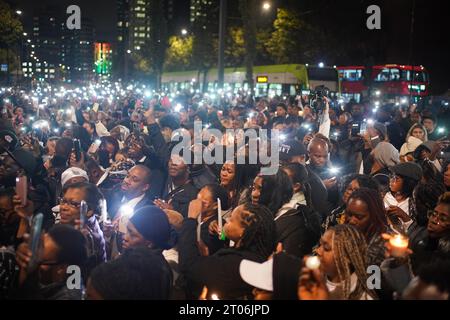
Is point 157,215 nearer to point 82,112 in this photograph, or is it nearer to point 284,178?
point 284,178

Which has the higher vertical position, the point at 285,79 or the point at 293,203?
the point at 285,79

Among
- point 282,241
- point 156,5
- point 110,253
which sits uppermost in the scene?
point 156,5

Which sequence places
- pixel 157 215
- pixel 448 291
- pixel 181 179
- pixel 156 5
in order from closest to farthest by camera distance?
1. pixel 448 291
2. pixel 157 215
3. pixel 181 179
4. pixel 156 5

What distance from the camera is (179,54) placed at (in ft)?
251

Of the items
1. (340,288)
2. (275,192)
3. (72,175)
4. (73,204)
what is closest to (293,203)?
(275,192)

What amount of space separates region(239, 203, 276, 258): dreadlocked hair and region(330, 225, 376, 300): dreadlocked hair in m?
0.51

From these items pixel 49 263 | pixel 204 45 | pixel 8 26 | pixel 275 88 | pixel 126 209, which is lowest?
pixel 126 209

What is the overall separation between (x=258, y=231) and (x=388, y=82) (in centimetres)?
3119

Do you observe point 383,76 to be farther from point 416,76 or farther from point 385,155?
point 385,155

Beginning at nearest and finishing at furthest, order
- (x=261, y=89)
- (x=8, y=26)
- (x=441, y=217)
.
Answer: (x=441, y=217), (x=8, y=26), (x=261, y=89)

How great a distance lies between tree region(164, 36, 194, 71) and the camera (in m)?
74.6

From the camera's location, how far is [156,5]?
79.4 meters
